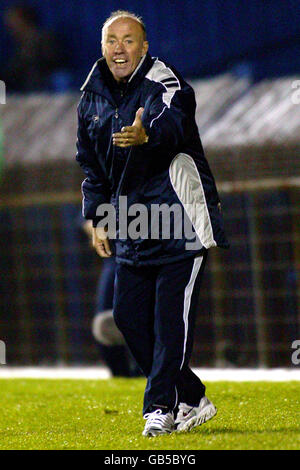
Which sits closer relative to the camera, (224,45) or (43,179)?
(43,179)

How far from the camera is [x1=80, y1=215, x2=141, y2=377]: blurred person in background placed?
9.21m

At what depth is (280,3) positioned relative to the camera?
14070 millimetres

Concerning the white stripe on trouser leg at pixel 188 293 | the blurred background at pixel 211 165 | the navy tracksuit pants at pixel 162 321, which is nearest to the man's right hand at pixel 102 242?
the navy tracksuit pants at pixel 162 321

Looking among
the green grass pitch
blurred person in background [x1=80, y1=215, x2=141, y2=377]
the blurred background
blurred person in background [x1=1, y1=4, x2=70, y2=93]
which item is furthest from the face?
blurred person in background [x1=1, y1=4, x2=70, y2=93]

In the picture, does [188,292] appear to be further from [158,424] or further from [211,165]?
[211,165]

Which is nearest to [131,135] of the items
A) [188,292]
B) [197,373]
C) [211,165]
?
[188,292]

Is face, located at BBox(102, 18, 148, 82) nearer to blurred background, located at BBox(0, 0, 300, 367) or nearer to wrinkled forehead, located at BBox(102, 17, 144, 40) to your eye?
wrinkled forehead, located at BBox(102, 17, 144, 40)

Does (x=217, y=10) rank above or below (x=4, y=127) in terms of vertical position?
above

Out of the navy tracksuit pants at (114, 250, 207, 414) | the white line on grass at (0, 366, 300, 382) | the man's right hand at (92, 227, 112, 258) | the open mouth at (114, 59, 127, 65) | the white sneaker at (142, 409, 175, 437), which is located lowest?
the white line on grass at (0, 366, 300, 382)

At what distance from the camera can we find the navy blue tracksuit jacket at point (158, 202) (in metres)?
5.63

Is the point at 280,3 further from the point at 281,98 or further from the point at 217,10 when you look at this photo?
the point at 281,98

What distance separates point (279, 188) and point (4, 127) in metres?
→ 3.95

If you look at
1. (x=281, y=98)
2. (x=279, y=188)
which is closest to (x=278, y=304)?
(x=279, y=188)

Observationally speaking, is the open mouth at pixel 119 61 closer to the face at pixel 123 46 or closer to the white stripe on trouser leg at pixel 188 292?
the face at pixel 123 46
